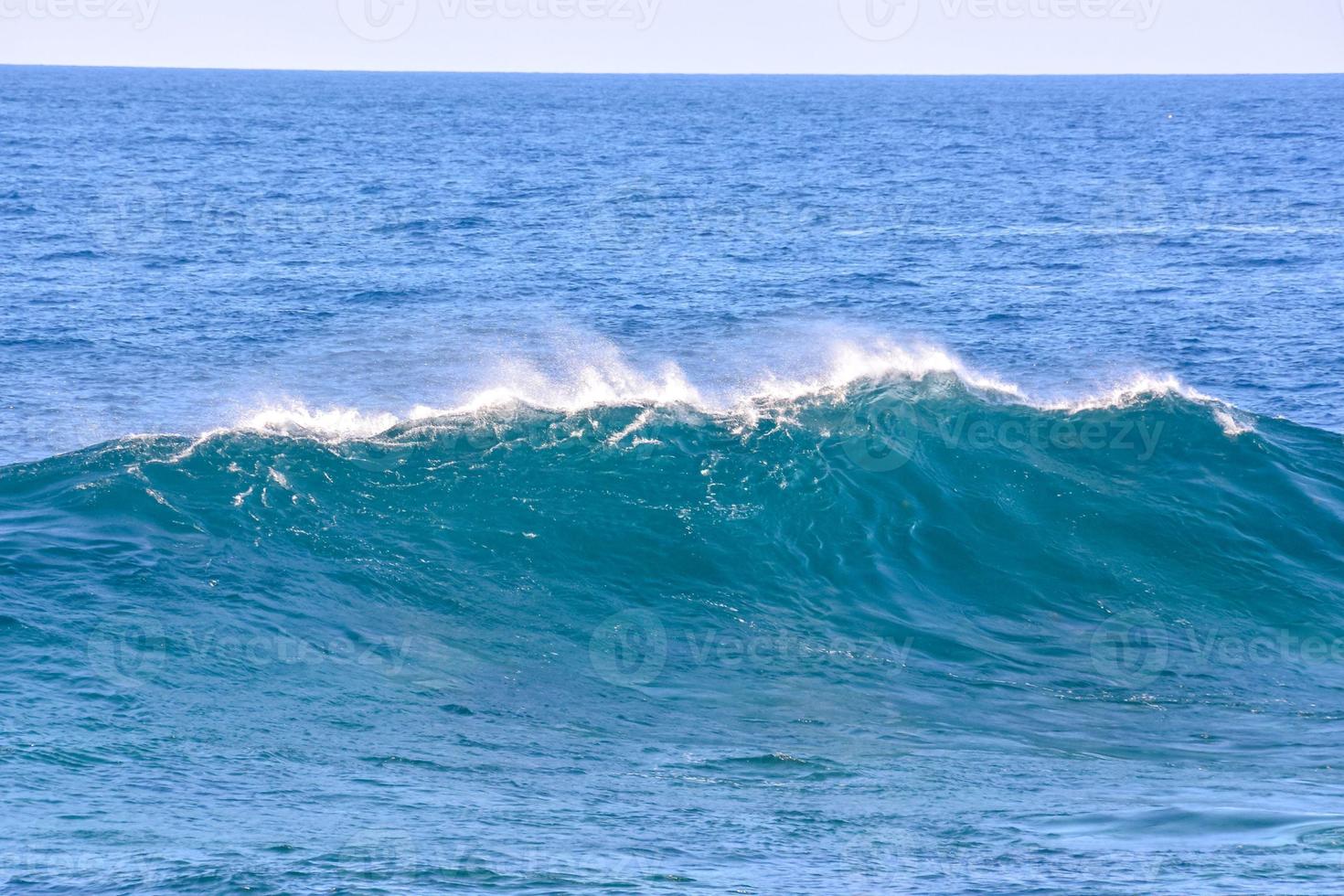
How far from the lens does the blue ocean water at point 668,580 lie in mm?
12703

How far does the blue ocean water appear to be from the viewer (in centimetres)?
1270

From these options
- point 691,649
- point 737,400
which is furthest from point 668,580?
point 737,400

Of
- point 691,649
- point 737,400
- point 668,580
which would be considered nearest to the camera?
point 691,649

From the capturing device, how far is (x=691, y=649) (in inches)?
724

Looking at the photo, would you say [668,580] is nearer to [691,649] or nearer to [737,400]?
[691,649]

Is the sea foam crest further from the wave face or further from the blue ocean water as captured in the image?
the wave face

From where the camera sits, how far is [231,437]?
22.9 m

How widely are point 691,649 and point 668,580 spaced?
7.03 ft

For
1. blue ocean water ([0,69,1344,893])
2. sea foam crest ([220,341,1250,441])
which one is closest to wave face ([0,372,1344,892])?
blue ocean water ([0,69,1344,893])

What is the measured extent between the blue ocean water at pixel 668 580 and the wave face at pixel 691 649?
8cm

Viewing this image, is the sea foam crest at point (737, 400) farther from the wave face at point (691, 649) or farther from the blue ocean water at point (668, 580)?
the wave face at point (691, 649)

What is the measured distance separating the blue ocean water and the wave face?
0.25 feet

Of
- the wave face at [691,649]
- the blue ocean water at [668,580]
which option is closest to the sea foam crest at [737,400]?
the blue ocean water at [668,580]

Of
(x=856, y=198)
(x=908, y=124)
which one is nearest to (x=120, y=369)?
(x=856, y=198)
